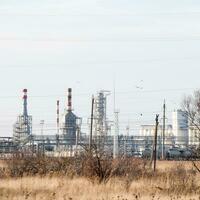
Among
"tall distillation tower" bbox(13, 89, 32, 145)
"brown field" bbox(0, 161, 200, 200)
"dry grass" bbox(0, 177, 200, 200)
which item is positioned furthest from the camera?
"tall distillation tower" bbox(13, 89, 32, 145)

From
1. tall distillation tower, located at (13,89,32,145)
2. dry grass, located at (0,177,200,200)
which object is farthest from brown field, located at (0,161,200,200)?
tall distillation tower, located at (13,89,32,145)

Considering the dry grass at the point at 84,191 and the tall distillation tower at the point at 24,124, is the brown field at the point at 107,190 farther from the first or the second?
the tall distillation tower at the point at 24,124

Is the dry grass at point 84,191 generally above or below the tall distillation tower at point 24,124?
below

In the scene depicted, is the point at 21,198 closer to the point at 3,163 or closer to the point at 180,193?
the point at 180,193

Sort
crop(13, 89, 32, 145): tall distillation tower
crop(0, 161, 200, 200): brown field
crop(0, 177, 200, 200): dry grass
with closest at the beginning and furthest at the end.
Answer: crop(0, 177, 200, 200): dry grass < crop(0, 161, 200, 200): brown field < crop(13, 89, 32, 145): tall distillation tower

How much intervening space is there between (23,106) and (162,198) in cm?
8532

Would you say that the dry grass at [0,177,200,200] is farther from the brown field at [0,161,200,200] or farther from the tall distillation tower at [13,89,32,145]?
the tall distillation tower at [13,89,32,145]

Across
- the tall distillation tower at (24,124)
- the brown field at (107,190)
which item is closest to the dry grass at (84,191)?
the brown field at (107,190)

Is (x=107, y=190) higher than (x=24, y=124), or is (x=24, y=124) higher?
(x=24, y=124)

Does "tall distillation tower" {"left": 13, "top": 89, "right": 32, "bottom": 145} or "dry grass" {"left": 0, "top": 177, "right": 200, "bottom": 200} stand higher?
"tall distillation tower" {"left": 13, "top": 89, "right": 32, "bottom": 145}

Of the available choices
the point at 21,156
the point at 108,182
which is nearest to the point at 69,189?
the point at 108,182

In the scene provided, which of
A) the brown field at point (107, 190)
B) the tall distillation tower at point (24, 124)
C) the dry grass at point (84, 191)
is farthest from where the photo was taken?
the tall distillation tower at point (24, 124)

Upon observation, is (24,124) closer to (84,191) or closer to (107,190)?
(107,190)

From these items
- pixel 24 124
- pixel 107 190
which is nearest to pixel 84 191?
pixel 107 190
